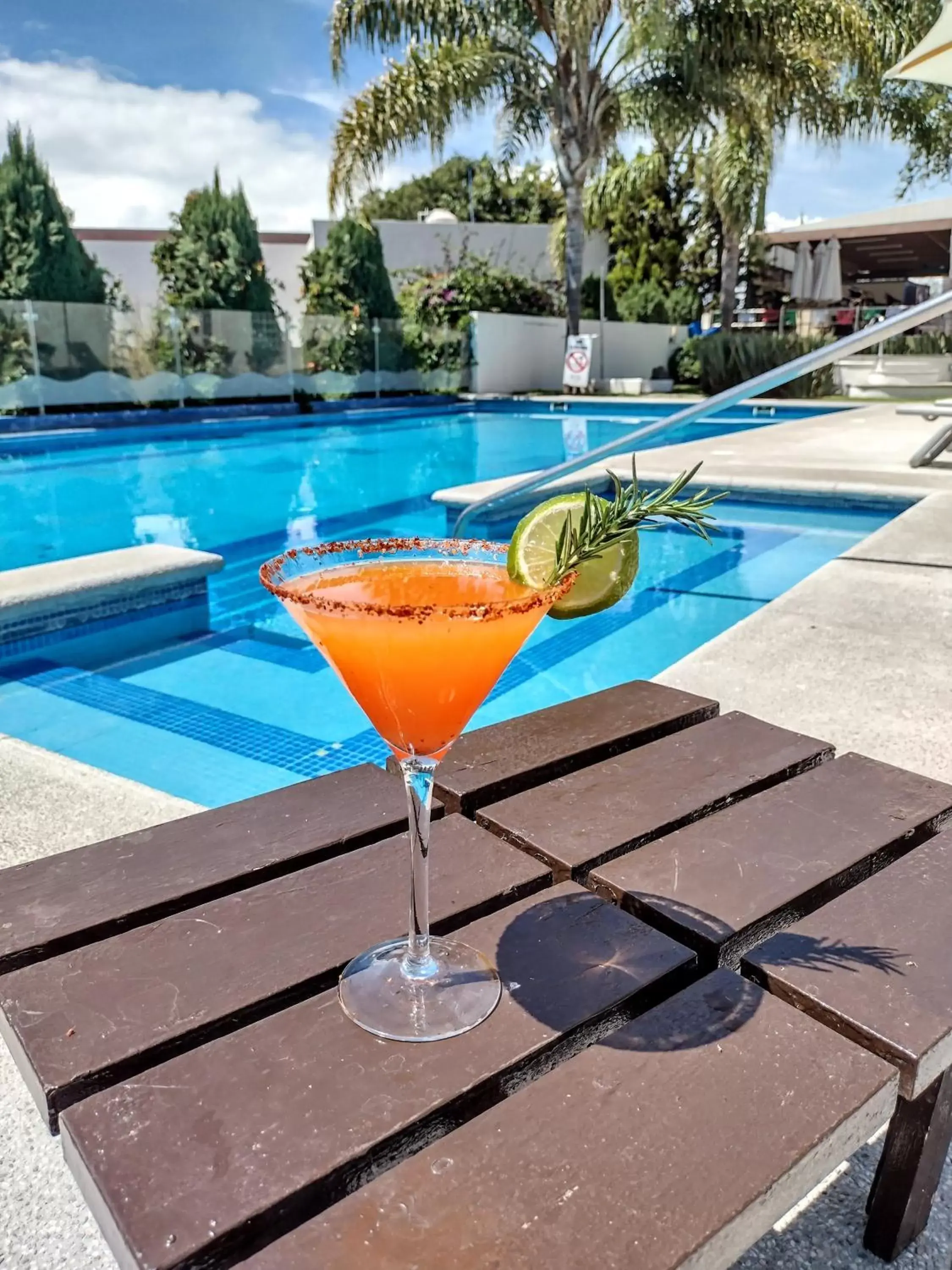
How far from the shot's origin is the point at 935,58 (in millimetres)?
A: 4988

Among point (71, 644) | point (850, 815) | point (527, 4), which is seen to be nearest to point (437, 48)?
point (527, 4)

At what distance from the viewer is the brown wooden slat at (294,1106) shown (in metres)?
0.67

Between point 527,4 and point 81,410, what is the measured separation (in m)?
9.54

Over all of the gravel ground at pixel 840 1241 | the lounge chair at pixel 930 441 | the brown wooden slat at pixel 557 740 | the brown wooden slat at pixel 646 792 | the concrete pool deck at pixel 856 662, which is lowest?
the gravel ground at pixel 840 1241

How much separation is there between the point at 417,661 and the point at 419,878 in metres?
0.21

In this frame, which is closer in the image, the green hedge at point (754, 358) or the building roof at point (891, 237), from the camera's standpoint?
the building roof at point (891, 237)

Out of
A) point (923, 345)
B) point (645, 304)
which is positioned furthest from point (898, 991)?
point (645, 304)

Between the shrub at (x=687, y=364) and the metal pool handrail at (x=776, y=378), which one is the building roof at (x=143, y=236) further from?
the metal pool handrail at (x=776, y=378)

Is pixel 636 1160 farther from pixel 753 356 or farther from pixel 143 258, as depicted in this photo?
pixel 143 258

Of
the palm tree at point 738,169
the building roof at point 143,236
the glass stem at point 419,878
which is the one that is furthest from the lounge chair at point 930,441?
the building roof at point 143,236

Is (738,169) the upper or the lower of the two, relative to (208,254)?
upper

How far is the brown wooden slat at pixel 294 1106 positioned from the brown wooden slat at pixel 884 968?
52mm

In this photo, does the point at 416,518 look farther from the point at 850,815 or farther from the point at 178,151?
the point at 178,151

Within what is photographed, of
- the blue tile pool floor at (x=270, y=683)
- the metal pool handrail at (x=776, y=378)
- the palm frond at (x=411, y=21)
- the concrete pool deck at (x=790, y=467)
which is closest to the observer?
the metal pool handrail at (x=776, y=378)
